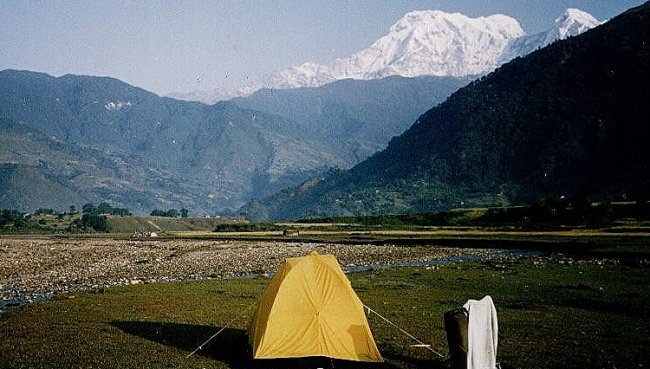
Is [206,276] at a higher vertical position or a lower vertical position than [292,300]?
lower

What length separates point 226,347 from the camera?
1978 cm

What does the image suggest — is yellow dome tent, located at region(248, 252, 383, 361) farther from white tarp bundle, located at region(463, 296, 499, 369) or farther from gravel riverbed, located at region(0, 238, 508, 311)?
gravel riverbed, located at region(0, 238, 508, 311)

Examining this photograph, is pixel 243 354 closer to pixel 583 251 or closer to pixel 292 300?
pixel 292 300

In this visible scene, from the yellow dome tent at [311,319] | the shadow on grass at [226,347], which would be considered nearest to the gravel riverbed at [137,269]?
the shadow on grass at [226,347]

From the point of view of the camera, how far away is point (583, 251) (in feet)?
208

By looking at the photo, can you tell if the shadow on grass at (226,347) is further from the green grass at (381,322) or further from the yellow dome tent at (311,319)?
the yellow dome tent at (311,319)

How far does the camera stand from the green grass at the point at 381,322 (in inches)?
701

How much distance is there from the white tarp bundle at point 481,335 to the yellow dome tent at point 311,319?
373cm

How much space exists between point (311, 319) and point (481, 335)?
18.5 feet

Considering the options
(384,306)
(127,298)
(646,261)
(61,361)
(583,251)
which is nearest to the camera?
(61,361)

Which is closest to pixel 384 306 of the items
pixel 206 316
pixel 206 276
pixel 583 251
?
pixel 206 316

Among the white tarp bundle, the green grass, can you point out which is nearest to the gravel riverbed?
the green grass

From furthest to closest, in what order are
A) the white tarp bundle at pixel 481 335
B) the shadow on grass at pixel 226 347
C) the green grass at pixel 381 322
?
1. the green grass at pixel 381 322
2. the shadow on grass at pixel 226 347
3. the white tarp bundle at pixel 481 335

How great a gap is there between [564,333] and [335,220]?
169m
